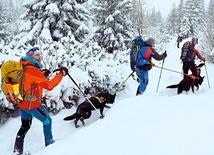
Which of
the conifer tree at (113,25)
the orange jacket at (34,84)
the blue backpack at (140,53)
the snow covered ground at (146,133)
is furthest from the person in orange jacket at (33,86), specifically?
the conifer tree at (113,25)

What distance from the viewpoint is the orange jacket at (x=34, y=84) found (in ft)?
14.8

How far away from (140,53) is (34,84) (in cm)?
357

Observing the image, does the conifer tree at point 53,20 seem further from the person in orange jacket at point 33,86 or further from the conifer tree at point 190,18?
the conifer tree at point 190,18

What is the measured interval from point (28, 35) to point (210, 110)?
10769 mm

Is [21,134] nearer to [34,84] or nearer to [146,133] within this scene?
[34,84]

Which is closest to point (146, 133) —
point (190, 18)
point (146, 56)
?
point (146, 56)

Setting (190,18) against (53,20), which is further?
(190,18)

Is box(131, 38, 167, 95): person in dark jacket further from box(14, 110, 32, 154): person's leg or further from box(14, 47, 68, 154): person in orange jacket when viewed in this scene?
box(14, 110, 32, 154): person's leg

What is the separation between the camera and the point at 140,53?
726 centimetres

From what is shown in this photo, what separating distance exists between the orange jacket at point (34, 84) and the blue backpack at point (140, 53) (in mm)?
3203

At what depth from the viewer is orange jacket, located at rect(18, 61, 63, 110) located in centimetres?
451

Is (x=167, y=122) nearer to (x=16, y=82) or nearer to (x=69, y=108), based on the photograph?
(x=16, y=82)

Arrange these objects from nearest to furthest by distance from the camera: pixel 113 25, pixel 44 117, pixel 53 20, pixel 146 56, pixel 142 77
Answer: pixel 44 117, pixel 146 56, pixel 142 77, pixel 53 20, pixel 113 25

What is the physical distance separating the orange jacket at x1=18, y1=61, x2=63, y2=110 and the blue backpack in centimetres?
320
